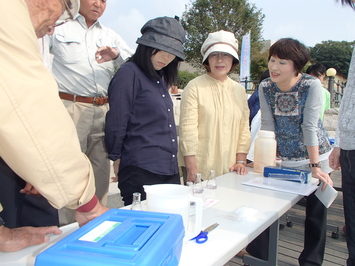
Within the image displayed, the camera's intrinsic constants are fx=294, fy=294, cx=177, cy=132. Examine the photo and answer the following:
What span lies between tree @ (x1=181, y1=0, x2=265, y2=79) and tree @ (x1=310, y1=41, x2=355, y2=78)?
17386mm

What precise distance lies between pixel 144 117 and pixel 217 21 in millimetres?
25430

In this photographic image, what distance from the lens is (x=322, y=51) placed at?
42781 millimetres

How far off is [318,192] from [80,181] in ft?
4.99

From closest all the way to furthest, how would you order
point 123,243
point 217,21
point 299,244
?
1. point 123,243
2. point 299,244
3. point 217,21

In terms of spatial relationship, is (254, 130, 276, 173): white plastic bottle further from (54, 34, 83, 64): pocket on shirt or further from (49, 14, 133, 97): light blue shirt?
(54, 34, 83, 64): pocket on shirt

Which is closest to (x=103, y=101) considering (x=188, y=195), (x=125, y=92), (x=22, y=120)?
(x=125, y=92)

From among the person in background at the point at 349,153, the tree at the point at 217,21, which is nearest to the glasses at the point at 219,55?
the person in background at the point at 349,153

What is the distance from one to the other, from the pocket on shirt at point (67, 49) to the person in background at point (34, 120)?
1268 mm

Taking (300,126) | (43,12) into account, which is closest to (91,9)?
(43,12)

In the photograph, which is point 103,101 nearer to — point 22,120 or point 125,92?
point 125,92

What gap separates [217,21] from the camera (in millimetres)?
25047

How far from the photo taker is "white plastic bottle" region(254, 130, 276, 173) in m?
1.88

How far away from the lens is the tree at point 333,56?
1548 inches

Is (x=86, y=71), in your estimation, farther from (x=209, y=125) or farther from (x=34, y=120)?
(x=34, y=120)
